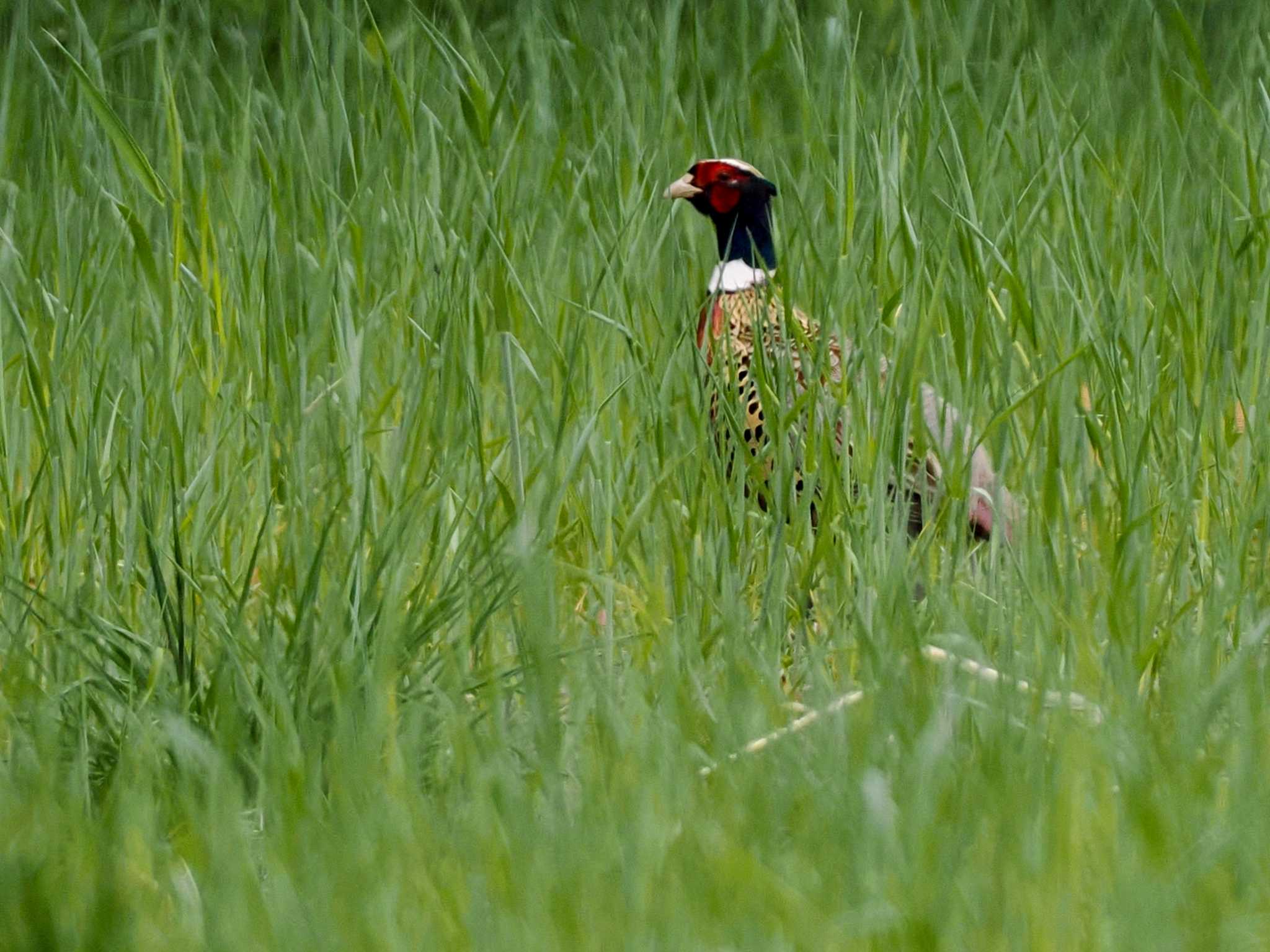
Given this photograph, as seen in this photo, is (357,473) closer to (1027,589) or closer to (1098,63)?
(1027,589)

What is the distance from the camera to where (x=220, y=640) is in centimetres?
185

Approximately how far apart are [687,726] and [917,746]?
27 cm

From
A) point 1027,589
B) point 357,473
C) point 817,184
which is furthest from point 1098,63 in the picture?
point 357,473

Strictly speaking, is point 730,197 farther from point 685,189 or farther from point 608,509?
point 608,509

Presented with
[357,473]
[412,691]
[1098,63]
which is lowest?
[412,691]

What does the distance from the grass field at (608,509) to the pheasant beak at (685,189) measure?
2.3 inches

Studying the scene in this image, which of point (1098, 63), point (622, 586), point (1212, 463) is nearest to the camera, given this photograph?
point (622, 586)

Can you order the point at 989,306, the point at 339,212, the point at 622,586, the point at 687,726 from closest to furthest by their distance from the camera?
1. the point at 687,726
2. the point at 622,586
3. the point at 989,306
4. the point at 339,212

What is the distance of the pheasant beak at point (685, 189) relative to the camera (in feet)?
11.2

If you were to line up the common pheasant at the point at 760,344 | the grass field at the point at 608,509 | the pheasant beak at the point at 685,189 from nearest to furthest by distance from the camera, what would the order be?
the grass field at the point at 608,509
the common pheasant at the point at 760,344
the pheasant beak at the point at 685,189

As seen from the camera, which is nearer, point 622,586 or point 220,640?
point 220,640

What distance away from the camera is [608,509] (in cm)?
238

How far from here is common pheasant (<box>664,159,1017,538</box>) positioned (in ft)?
8.02

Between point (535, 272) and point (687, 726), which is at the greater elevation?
point (535, 272)
